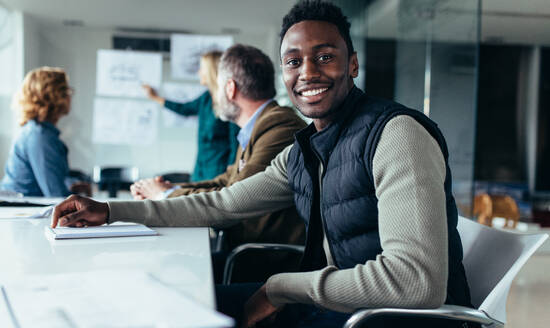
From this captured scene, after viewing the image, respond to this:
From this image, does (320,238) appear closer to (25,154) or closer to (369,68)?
(25,154)

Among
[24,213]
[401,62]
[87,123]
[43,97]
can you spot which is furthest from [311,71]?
[87,123]

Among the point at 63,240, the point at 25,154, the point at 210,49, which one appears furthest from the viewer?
the point at 210,49

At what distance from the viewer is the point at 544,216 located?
6.66m

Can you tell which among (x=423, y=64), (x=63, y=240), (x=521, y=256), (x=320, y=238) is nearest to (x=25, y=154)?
(x=63, y=240)

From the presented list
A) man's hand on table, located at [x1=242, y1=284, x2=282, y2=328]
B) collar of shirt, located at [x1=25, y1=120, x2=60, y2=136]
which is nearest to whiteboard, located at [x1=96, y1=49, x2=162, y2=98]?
collar of shirt, located at [x1=25, y1=120, x2=60, y2=136]

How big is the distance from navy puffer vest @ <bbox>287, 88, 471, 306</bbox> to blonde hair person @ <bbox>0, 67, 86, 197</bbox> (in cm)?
192

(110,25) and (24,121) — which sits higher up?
(110,25)

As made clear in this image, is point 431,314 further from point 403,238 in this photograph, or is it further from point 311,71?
point 311,71

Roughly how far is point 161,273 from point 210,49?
285 centimetres

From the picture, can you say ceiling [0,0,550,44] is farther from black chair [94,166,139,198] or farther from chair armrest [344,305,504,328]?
chair armrest [344,305,504,328]

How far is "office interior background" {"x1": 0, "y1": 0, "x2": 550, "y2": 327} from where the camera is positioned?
3.96m

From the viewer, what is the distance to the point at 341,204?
1.06m

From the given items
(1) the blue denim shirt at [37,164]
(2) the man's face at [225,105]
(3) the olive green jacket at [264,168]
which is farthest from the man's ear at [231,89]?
(1) the blue denim shirt at [37,164]

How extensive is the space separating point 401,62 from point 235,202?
14.1 feet
